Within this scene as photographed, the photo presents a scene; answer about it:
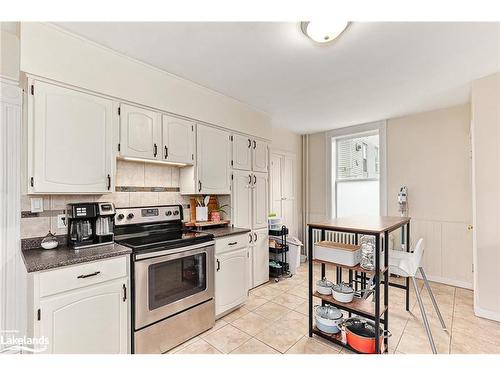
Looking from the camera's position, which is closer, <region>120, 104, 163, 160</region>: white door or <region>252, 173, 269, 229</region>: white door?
<region>120, 104, 163, 160</region>: white door

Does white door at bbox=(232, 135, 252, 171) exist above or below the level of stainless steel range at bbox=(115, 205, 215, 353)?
above

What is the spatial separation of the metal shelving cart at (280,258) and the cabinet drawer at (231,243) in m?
1.00

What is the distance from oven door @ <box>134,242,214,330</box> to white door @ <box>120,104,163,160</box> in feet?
2.88

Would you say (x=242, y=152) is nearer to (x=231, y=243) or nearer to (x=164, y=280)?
(x=231, y=243)

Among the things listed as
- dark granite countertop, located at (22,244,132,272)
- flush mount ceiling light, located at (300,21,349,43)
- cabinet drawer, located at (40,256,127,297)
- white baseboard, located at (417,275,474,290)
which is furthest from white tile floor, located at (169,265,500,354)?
flush mount ceiling light, located at (300,21,349,43)

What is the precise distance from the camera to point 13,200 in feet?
5.67

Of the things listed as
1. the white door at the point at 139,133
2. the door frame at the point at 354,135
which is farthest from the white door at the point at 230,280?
the door frame at the point at 354,135

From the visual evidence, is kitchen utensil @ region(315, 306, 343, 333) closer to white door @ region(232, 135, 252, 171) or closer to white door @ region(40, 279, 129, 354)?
white door @ region(40, 279, 129, 354)

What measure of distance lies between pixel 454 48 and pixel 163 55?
229 cm

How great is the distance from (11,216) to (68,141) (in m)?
0.67

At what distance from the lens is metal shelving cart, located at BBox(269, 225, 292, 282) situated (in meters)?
3.48

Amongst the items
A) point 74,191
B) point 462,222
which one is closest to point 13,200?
point 74,191

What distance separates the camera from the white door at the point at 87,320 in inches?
55.5
